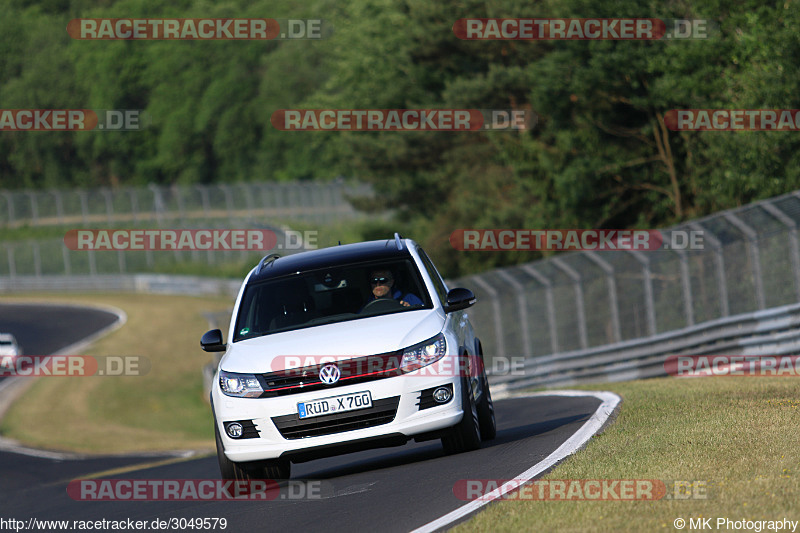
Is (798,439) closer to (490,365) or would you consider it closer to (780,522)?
(780,522)

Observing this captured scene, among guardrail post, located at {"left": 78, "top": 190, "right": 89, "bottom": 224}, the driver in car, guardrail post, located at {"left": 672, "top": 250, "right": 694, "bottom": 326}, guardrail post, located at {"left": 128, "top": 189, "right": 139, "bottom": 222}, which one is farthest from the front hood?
guardrail post, located at {"left": 78, "top": 190, "right": 89, "bottom": 224}

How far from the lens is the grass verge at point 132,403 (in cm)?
2975

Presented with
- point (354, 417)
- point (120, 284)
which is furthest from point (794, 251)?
point (120, 284)

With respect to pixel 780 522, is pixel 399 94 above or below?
above

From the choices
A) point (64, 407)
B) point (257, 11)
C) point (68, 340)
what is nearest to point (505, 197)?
point (68, 340)

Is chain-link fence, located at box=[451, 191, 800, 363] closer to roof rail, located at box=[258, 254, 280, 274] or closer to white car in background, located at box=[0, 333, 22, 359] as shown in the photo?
roof rail, located at box=[258, 254, 280, 274]

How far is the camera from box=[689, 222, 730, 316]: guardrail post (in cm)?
1980

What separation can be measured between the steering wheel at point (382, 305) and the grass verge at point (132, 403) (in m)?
15.9

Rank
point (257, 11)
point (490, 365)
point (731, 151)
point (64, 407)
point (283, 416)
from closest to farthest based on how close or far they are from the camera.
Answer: point (283, 416) < point (490, 365) < point (731, 151) < point (64, 407) < point (257, 11)

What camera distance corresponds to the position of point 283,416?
971 cm

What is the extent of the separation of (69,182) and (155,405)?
3332 inches

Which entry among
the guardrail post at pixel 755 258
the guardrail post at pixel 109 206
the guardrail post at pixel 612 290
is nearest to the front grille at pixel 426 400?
the guardrail post at pixel 755 258

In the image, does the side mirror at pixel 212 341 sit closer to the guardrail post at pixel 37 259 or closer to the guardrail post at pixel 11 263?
the guardrail post at pixel 37 259

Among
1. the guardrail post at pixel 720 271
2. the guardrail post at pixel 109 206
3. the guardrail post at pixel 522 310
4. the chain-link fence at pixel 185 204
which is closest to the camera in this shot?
the guardrail post at pixel 720 271
